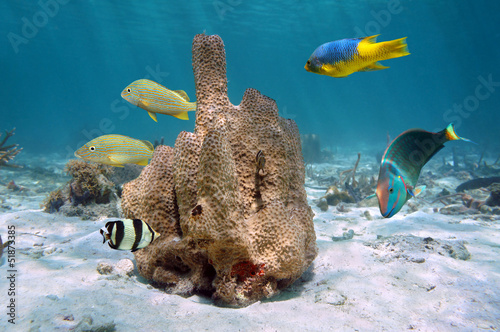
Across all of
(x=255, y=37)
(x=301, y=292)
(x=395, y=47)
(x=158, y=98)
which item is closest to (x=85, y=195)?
(x=158, y=98)

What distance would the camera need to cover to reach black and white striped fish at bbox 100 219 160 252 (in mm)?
1880

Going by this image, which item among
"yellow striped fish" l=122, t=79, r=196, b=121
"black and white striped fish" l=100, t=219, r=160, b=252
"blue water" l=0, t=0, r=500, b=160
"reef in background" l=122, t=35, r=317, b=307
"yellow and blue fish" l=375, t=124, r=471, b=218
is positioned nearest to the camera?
"yellow and blue fish" l=375, t=124, r=471, b=218

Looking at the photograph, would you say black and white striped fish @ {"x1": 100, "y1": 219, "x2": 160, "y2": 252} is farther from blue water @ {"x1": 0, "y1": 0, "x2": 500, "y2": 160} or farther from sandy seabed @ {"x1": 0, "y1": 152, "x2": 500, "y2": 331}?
blue water @ {"x1": 0, "y1": 0, "x2": 500, "y2": 160}

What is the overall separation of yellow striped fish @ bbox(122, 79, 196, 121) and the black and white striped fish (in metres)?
1.56

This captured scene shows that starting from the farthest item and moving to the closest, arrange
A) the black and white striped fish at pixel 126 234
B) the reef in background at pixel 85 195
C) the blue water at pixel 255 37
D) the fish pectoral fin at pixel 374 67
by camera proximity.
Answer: the blue water at pixel 255 37 → the reef in background at pixel 85 195 → the fish pectoral fin at pixel 374 67 → the black and white striped fish at pixel 126 234

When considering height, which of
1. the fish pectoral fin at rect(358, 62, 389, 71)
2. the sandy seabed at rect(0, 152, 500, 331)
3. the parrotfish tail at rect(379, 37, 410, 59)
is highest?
the parrotfish tail at rect(379, 37, 410, 59)

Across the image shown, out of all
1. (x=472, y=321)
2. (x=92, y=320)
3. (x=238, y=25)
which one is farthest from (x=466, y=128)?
(x=92, y=320)

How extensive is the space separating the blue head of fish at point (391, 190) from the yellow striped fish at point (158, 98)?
2293 millimetres

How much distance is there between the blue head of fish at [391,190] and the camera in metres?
1.59

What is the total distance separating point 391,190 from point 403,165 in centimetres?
20

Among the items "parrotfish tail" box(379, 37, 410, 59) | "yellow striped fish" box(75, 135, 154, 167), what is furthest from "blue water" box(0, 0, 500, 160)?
"parrotfish tail" box(379, 37, 410, 59)

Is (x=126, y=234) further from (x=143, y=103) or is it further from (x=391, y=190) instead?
(x=391, y=190)

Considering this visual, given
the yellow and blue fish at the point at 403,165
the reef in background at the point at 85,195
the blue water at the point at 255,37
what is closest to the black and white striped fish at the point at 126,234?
the yellow and blue fish at the point at 403,165

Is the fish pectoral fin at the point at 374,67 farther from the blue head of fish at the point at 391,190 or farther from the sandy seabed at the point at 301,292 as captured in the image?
the sandy seabed at the point at 301,292
